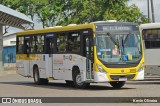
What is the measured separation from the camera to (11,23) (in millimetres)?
57906

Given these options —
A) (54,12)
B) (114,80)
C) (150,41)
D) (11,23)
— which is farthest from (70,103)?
(54,12)

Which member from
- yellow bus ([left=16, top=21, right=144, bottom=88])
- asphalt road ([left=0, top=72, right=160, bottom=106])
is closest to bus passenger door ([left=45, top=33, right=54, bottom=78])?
yellow bus ([left=16, top=21, right=144, bottom=88])

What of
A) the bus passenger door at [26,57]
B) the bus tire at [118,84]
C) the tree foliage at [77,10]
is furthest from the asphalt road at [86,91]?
the tree foliage at [77,10]

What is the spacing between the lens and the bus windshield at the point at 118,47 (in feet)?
74.2

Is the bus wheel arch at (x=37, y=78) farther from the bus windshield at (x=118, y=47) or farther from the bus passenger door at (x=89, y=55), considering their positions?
the bus windshield at (x=118, y=47)

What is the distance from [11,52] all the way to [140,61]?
6516 cm

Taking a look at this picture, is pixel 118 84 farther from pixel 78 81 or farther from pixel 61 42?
pixel 61 42

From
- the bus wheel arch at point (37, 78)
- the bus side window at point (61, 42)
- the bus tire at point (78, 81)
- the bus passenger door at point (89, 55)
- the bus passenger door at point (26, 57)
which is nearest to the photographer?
the bus passenger door at point (89, 55)

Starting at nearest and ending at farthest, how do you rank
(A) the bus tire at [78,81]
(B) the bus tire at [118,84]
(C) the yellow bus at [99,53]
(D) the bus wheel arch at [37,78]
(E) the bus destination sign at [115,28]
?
(C) the yellow bus at [99,53]
(E) the bus destination sign at [115,28]
(A) the bus tire at [78,81]
(B) the bus tire at [118,84]
(D) the bus wheel arch at [37,78]

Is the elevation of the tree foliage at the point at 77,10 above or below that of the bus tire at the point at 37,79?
above

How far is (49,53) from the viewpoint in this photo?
26.8 meters

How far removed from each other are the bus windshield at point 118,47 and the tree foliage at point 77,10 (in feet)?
121

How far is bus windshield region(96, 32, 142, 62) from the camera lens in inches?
890

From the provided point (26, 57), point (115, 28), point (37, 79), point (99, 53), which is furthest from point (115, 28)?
point (26, 57)
